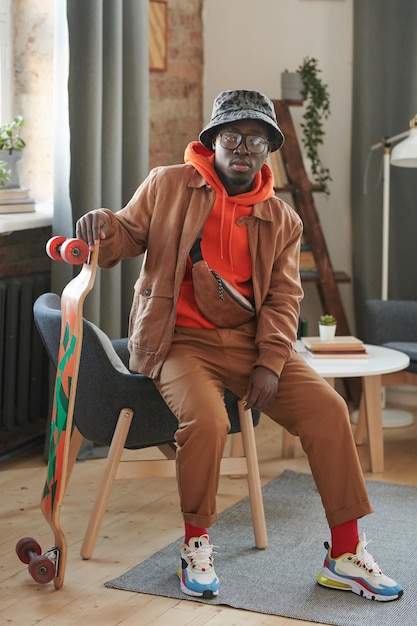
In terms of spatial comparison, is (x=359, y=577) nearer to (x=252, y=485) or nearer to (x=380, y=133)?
(x=252, y=485)

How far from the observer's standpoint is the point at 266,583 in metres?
2.63

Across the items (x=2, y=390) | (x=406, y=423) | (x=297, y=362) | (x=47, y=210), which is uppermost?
(x=47, y=210)

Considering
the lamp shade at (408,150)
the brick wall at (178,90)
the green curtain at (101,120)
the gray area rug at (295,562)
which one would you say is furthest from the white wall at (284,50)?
the gray area rug at (295,562)

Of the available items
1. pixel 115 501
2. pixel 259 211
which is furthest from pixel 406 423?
pixel 259 211

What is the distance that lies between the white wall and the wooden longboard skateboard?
Result: 2.39m

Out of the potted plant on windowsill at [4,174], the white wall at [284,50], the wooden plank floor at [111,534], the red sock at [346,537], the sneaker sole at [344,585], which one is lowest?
the wooden plank floor at [111,534]

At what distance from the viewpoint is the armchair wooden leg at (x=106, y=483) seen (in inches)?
110

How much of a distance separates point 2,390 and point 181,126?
5.33ft

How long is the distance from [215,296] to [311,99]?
2.14 meters

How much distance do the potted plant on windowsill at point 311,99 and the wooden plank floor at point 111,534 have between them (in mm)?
1251

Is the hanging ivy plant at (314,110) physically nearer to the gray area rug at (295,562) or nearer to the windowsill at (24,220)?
the windowsill at (24,220)

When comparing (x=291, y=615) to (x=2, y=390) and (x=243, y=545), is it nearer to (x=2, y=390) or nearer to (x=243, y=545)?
(x=243, y=545)

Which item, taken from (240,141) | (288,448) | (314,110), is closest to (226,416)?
(240,141)

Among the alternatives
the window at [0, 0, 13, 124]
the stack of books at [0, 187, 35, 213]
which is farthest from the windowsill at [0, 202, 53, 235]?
the window at [0, 0, 13, 124]
